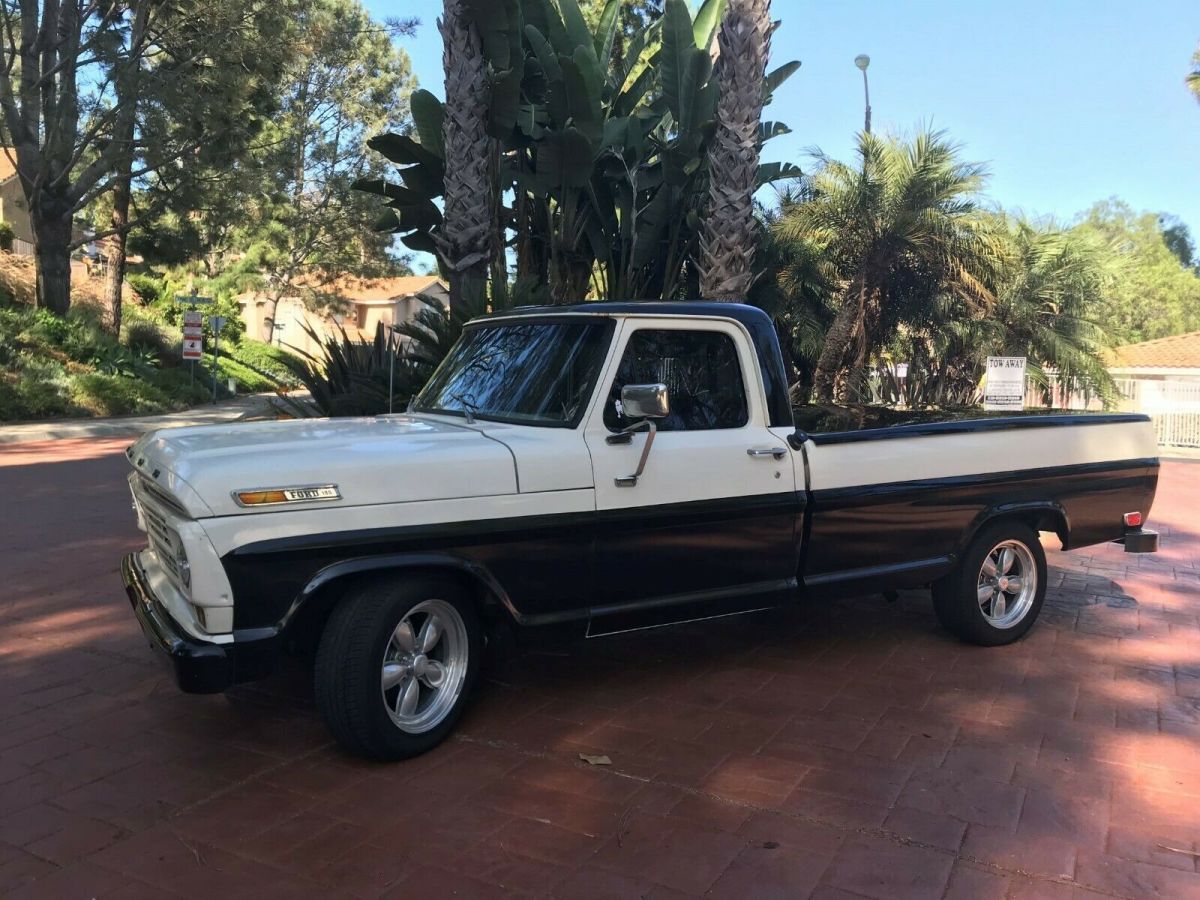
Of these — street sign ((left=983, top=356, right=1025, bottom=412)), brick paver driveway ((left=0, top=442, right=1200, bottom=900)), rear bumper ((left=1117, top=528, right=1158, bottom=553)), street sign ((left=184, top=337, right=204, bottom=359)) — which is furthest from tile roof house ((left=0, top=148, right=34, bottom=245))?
rear bumper ((left=1117, top=528, right=1158, bottom=553))

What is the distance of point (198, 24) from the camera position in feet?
65.3

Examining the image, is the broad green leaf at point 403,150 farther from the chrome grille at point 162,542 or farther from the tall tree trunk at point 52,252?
the tall tree trunk at point 52,252

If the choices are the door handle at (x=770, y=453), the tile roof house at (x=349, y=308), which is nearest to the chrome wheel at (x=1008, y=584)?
the door handle at (x=770, y=453)

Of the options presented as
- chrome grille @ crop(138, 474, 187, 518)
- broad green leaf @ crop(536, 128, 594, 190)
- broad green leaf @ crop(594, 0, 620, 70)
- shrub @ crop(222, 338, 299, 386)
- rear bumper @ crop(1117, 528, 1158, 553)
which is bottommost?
rear bumper @ crop(1117, 528, 1158, 553)

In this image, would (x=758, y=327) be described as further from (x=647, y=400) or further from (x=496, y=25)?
(x=496, y=25)

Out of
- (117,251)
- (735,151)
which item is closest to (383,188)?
(735,151)

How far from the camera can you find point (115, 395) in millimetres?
21828

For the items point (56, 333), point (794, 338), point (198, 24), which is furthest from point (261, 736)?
point (56, 333)

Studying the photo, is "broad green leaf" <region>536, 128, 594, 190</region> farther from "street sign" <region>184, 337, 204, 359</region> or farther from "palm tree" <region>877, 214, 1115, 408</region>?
"street sign" <region>184, 337, 204, 359</region>

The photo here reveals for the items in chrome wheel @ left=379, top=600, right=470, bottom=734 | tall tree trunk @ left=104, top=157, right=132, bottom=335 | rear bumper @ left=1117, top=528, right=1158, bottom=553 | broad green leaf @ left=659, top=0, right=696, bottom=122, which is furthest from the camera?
tall tree trunk @ left=104, top=157, right=132, bottom=335

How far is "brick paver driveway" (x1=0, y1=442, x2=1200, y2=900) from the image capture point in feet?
10.2

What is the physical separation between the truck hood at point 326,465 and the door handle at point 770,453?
1.27 metres

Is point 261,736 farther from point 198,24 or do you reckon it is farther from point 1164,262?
point 1164,262

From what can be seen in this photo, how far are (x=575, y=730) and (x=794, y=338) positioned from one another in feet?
47.7
